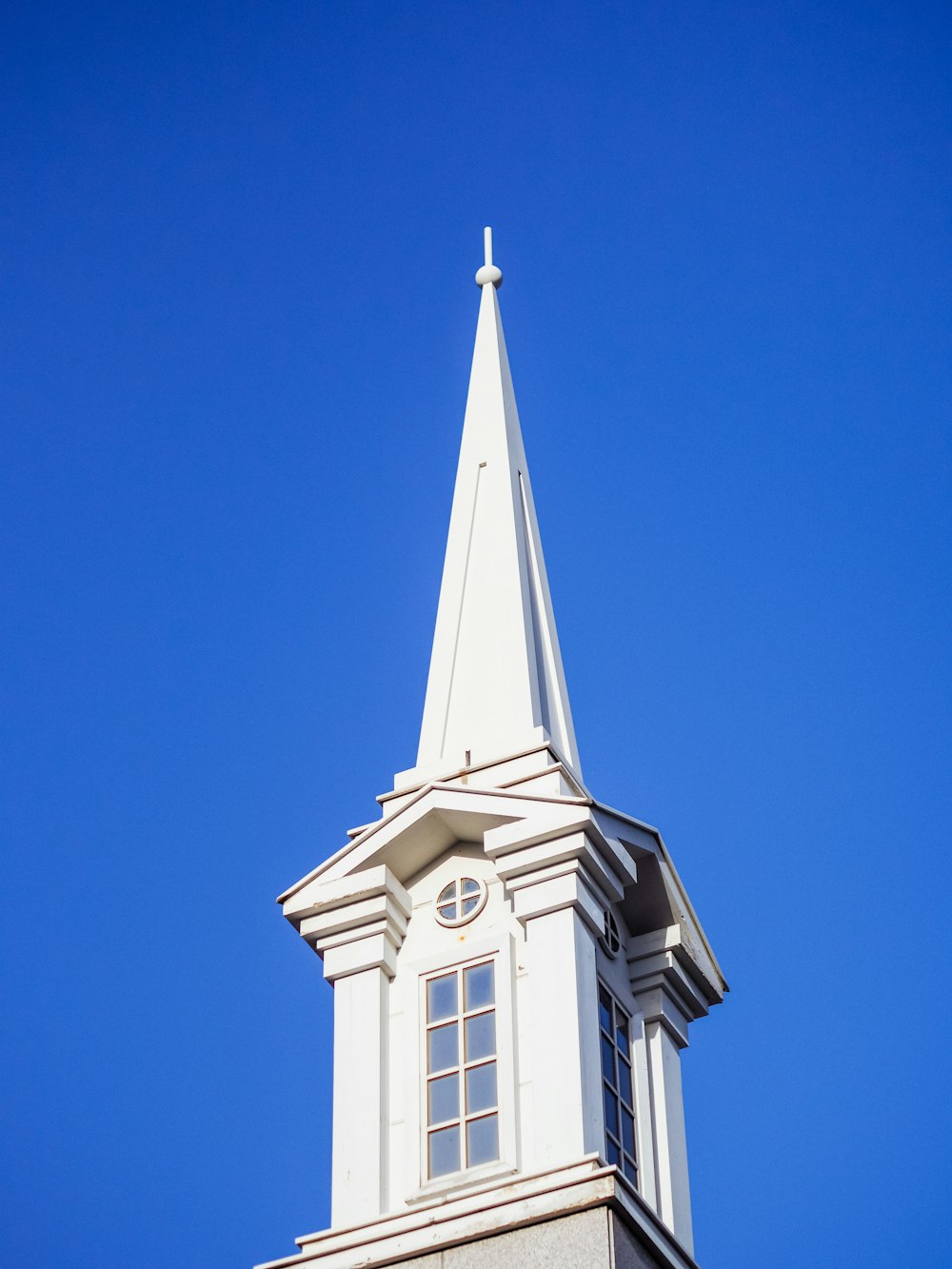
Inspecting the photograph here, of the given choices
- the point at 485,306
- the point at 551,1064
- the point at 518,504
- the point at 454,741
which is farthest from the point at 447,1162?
the point at 485,306

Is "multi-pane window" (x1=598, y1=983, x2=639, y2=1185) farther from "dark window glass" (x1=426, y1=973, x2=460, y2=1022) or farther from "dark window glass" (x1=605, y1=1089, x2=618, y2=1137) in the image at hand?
"dark window glass" (x1=426, y1=973, x2=460, y2=1022)

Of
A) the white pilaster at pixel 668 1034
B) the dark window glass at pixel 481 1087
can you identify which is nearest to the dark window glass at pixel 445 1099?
the dark window glass at pixel 481 1087

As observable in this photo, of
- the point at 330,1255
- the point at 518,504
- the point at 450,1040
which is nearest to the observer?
the point at 330,1255

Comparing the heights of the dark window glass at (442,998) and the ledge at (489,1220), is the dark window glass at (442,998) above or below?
above

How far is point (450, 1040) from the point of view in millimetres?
24594

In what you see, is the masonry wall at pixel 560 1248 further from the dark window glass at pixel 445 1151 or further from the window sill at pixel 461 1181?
the dark window glass at pixel 445 1151

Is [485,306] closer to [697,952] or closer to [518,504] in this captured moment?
[518,504]

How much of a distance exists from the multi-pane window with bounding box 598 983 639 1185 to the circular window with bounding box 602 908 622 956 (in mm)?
513

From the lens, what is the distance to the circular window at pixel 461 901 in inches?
1002

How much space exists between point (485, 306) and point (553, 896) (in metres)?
10.7

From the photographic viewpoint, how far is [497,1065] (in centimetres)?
2402

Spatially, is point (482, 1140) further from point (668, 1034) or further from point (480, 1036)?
point (668, 1034)

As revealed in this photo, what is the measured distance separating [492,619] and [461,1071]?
616cm

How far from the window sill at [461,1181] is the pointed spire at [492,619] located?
199 inches
